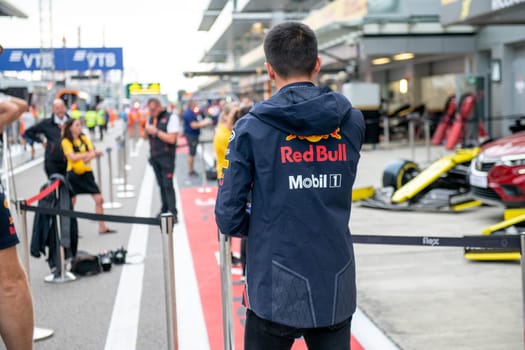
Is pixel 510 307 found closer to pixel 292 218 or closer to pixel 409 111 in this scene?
pixel 292 218

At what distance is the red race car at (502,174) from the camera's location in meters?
9.05

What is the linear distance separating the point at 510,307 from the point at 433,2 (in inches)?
887

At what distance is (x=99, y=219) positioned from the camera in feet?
18.1

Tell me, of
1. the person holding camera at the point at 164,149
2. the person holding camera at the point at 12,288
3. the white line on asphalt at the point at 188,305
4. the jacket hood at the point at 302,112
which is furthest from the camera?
the person holding camera at the point at 164,149

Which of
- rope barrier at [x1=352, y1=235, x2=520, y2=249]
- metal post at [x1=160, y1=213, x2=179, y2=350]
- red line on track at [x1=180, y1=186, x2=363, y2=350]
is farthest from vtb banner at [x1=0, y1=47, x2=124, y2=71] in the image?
rope barrier at [x1=352, y1=235, x2=520, y2=249]

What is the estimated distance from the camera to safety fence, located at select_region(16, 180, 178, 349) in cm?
450

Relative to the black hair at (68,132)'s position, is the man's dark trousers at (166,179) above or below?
below

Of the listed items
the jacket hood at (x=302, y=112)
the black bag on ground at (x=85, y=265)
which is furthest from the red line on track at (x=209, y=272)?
the jacket hood at (x=302, y=112)

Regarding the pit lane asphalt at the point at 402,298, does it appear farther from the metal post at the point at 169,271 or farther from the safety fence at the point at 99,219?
the metal post at the point at 169,271

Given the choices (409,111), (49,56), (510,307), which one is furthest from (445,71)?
(510,307)

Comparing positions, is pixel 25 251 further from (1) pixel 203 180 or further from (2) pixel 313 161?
(1) pixel 203 180

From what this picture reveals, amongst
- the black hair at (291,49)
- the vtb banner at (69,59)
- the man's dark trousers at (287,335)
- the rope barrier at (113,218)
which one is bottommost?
the man's dark trousers at (287,335)

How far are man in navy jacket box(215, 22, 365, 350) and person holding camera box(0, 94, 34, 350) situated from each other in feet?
6.62

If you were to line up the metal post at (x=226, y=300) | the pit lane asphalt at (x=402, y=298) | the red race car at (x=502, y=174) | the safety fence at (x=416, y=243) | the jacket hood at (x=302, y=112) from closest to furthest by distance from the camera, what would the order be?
1. the jacket hood at (x=302, y=112)
2. the safety fence at (x=416, y=243)
3. the metal post at (x=226, y=300)
4. the pit lane asphalt at (x=402, y=298)
5. the red race car at (x=502, y=174)
